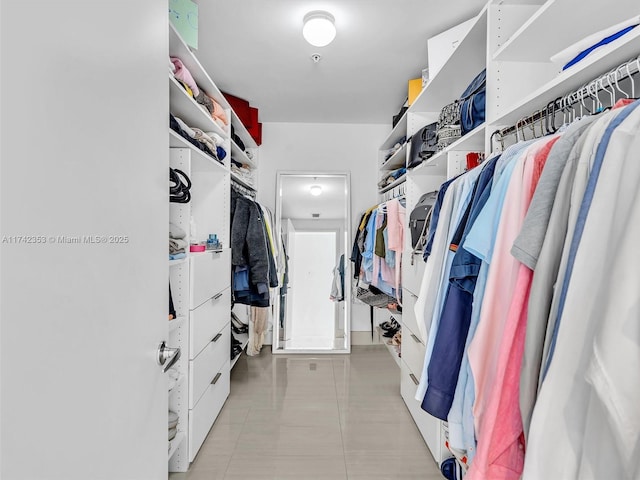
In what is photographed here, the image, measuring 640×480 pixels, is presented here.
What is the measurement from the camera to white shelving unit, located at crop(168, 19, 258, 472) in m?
1.57

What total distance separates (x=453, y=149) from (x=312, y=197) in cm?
200

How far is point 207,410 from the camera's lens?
1840 millimetres

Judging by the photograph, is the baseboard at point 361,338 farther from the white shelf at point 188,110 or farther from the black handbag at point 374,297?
the white shelf at point 188,110

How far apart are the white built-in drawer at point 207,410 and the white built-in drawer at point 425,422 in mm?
1151

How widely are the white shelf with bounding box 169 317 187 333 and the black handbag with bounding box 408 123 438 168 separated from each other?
1.60 m

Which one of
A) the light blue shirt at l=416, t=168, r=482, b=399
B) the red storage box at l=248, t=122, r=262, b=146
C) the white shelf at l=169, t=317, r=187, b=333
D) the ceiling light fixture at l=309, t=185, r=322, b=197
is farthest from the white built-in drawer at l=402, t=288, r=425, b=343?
the red storage box at l=248, t=122, r=262, b=146

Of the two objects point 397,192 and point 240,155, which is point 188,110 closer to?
point 240,155

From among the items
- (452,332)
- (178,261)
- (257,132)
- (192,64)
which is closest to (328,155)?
(257,132)

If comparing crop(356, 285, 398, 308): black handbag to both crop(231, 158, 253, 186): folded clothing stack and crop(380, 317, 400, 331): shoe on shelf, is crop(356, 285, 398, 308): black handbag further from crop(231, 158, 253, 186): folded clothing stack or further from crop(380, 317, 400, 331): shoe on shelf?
crop(231, 158, 253, 186): folded clothing stack

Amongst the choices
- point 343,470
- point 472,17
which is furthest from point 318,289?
point 472,17

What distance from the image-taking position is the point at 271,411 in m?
2.12

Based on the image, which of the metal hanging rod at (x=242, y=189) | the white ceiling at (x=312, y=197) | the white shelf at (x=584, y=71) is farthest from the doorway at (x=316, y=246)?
the white shelf at (x=584, y=71)
